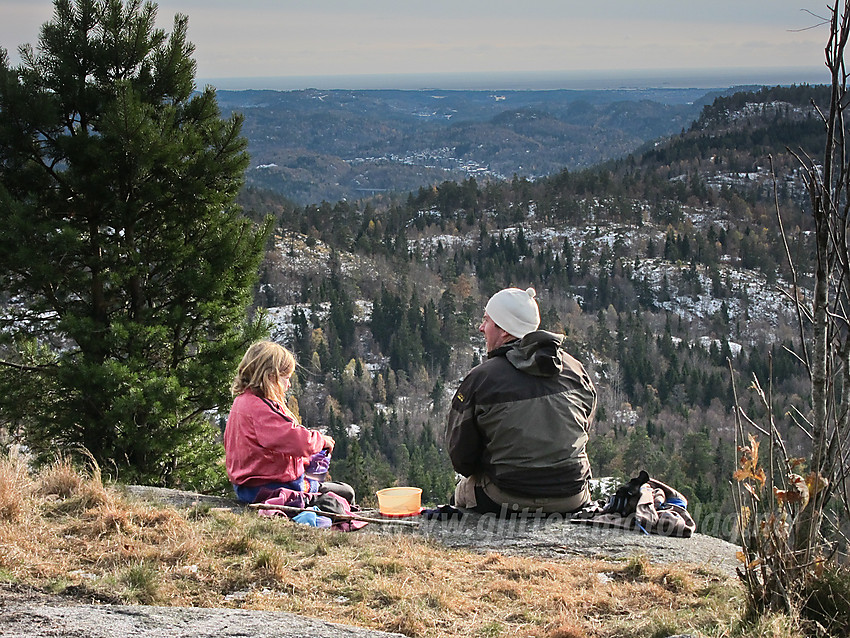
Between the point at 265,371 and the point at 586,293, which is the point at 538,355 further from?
the point at 586,293

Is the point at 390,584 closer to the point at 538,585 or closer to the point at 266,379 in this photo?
the point at 538,585

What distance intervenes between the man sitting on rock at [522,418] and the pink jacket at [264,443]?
102 centimetres

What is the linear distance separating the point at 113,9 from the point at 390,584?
789 centimetres

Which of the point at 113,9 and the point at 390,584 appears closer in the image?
the point at 390,584

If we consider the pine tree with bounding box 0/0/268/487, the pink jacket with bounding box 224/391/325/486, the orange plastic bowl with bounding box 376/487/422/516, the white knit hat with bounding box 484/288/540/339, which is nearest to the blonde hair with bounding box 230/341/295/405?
the pink jacket with bounding box 224/391/325/486

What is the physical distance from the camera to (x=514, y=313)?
4934 millimetres

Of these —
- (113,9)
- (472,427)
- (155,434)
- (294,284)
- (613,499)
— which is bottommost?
(294,284)

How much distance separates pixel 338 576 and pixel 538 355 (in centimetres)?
172

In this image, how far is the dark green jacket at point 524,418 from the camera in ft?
15.3

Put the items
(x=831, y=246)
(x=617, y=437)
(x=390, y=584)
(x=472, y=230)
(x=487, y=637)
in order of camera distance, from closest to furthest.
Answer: (x=831, y=246)
(x=487, y=637)
(x=390, y=584)
(x=617, y=437)
(x=472, y=230)

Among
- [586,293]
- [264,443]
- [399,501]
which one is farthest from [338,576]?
[586,293]

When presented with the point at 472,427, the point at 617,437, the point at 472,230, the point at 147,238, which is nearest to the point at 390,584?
the point at 472,427

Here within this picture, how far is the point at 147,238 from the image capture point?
9.30m

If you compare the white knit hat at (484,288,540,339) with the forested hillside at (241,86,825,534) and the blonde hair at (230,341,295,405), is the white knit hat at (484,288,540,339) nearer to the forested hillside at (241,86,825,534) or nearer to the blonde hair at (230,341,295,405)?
the blonde hair at (230,341,295,405)
